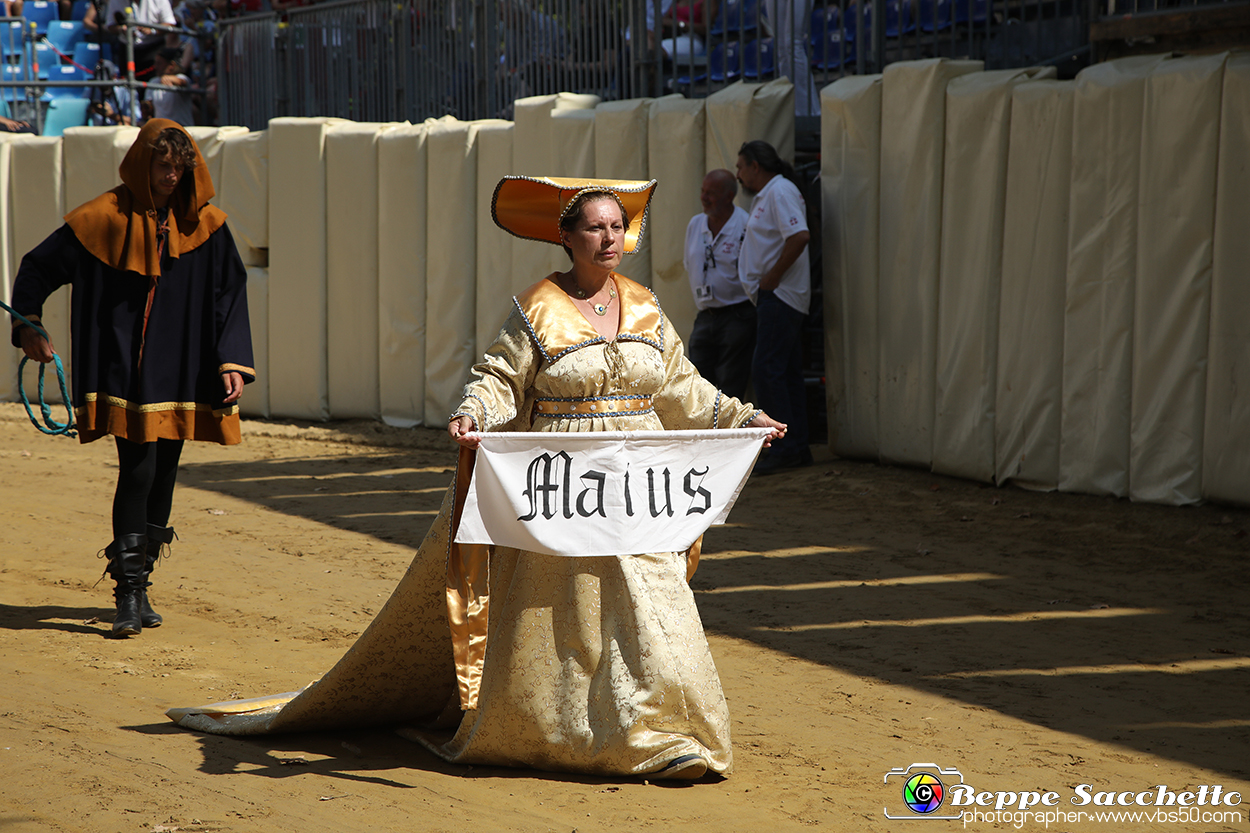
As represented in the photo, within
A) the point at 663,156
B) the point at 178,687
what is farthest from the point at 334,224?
the point at 178,687

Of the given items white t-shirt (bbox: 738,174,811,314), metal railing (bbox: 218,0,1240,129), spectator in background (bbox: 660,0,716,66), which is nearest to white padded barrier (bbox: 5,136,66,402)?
metal railing (bbox: 218,0,1240,129)

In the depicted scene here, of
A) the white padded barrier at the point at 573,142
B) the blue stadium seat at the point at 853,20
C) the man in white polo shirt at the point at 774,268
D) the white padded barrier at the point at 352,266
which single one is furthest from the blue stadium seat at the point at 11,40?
the man in white polo shirt at the point at 774,268

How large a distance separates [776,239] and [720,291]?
665 millimetres

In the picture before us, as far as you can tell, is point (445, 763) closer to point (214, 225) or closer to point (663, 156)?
point (214, 225)

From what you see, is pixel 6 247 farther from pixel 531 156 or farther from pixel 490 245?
pixel 531 156

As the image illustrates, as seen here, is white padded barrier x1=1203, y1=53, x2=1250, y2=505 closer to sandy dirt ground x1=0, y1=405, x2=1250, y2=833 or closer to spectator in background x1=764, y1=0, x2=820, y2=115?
sandy dirt ground x1=0, y1=405, x2=1250, y2=833

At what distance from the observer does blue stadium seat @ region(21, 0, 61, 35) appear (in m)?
17.6

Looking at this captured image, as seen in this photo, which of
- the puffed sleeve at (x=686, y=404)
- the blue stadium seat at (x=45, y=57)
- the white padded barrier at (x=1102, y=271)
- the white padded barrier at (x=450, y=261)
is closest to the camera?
the puffed sleeve at (x=686, y=404)

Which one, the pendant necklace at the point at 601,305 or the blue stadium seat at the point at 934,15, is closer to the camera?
the pendant necklace at the point at 601,305

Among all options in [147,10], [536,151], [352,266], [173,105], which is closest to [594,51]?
[536,151]

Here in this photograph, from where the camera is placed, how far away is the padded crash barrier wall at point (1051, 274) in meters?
7.21

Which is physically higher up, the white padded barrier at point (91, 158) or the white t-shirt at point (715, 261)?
the white padded barrier at point (91, 158)

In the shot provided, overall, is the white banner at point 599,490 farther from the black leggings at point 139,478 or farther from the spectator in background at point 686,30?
the spectator in background at point 686,30

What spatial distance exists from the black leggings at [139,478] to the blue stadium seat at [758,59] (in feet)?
21.0
